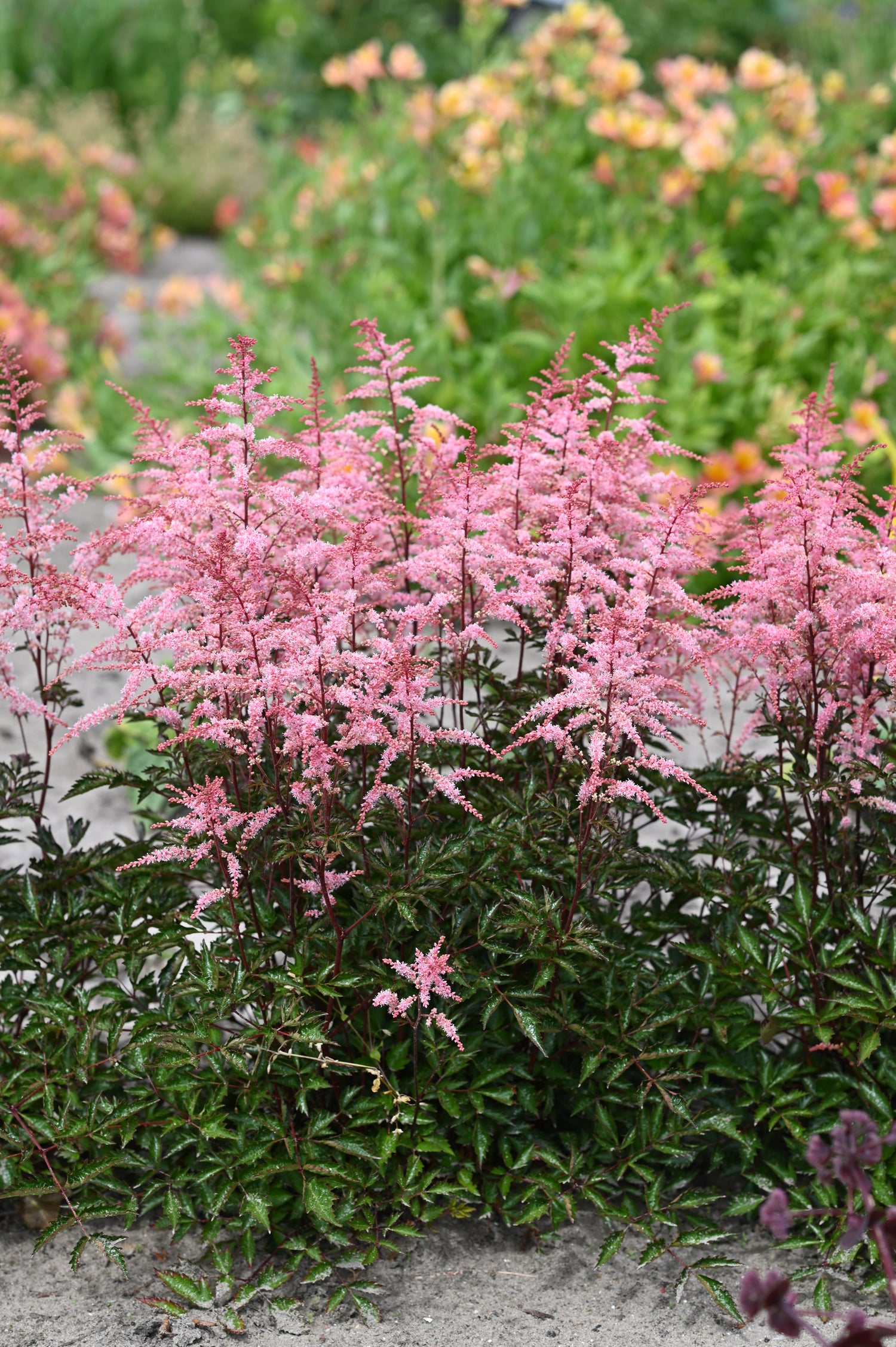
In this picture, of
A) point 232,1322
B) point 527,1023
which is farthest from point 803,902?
point 232,1322

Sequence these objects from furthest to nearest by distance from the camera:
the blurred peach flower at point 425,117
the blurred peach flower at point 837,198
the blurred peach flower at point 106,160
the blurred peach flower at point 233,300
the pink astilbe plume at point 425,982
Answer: the blurred peach flower at point 106,160, the blurred peach flower at point 233,300, the blurred peach flower at point 425,117, the blurred peach flower at point 837,198, the pink astilbe plume at point 425,982

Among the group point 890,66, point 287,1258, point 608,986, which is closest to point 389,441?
point 608,986

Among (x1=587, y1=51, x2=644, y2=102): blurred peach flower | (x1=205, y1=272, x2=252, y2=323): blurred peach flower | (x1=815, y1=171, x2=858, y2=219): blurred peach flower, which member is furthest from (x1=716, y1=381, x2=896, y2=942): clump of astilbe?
(x1=205, y1=272, x2=252, y2=323): blurred peach flower

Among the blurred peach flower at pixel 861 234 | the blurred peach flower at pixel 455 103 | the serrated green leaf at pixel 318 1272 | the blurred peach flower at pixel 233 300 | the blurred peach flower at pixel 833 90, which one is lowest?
the serrated green leaf at pixel 318 1272

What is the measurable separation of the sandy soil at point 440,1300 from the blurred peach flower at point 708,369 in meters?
3.43

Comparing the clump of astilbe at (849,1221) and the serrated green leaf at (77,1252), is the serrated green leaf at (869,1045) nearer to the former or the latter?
the clump of astilbe at (849,1221)

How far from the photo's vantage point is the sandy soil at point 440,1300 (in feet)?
7.25

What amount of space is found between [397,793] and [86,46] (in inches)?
428

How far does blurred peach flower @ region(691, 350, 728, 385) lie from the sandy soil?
3.43 metres

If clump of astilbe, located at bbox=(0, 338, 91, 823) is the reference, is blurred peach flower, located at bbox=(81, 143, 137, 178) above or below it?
above

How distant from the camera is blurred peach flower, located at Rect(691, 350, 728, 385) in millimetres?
5023

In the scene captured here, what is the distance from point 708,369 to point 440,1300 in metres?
3.68

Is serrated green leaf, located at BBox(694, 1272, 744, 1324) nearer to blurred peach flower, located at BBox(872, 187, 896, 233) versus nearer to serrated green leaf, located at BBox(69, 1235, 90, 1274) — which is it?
serrated green leaf, located at BBox(69, 1235, 90, 1274)

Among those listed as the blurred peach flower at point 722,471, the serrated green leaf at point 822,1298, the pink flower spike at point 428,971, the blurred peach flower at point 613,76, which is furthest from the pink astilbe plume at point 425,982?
the blurred peach flower at point 613,76
